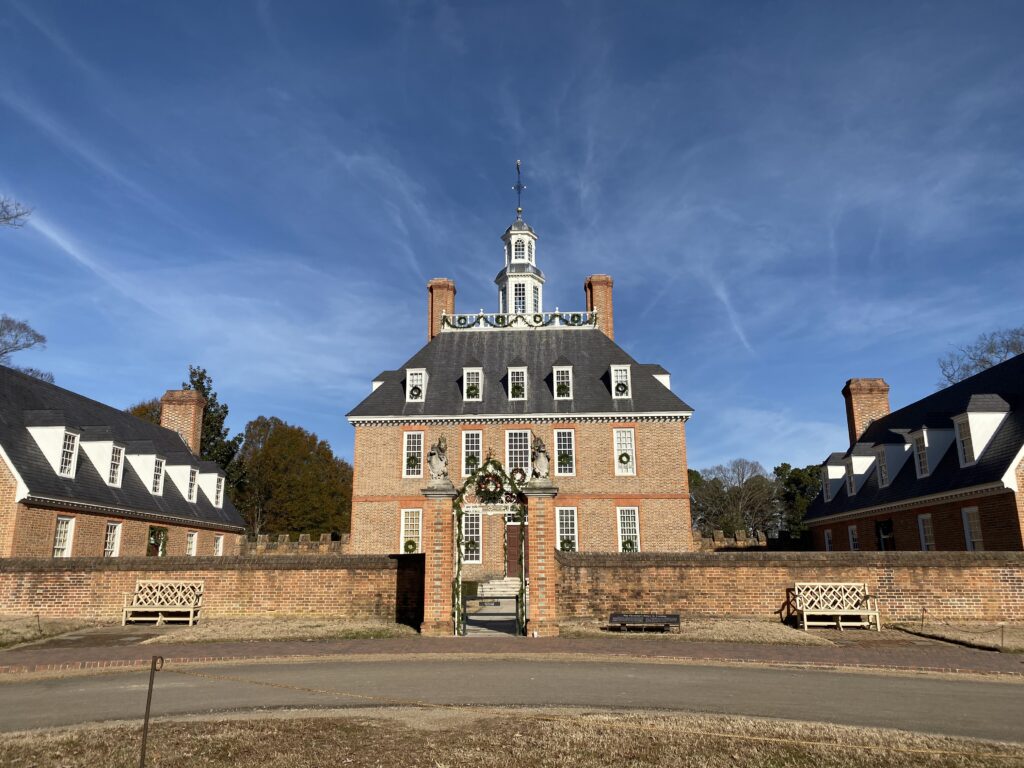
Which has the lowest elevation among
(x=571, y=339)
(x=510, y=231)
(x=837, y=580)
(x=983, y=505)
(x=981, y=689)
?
(x=981, y=689)

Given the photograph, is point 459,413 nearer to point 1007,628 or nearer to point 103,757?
point 1007,628

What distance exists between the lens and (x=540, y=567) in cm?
1494

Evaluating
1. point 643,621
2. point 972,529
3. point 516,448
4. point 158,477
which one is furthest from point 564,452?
point 158,477

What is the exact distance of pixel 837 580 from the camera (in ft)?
53.8

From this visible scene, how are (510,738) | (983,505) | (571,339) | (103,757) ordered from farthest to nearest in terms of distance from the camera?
(571,339)
(983,505)
(510,738)
(103,757)

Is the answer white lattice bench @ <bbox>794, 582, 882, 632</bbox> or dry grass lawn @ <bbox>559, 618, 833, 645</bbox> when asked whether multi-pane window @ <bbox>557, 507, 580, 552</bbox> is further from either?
white lattice bench @ <bbox>794, 582, 882, 632</bbox>

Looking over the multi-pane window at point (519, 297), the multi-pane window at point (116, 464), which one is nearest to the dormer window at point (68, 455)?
the multi-pane window at point (116, 464)

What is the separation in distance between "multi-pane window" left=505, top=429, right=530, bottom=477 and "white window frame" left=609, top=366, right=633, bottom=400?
4.50m

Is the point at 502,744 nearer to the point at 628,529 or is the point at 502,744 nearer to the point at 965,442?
the point at 965,442

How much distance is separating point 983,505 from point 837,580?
799 cm

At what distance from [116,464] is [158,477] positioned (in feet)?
9.94

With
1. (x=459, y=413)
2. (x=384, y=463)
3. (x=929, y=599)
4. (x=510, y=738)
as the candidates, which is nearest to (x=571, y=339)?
(x=459, y=413)

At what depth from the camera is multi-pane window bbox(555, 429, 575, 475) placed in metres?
30.5

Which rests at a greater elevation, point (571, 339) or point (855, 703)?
point (571, 339)
